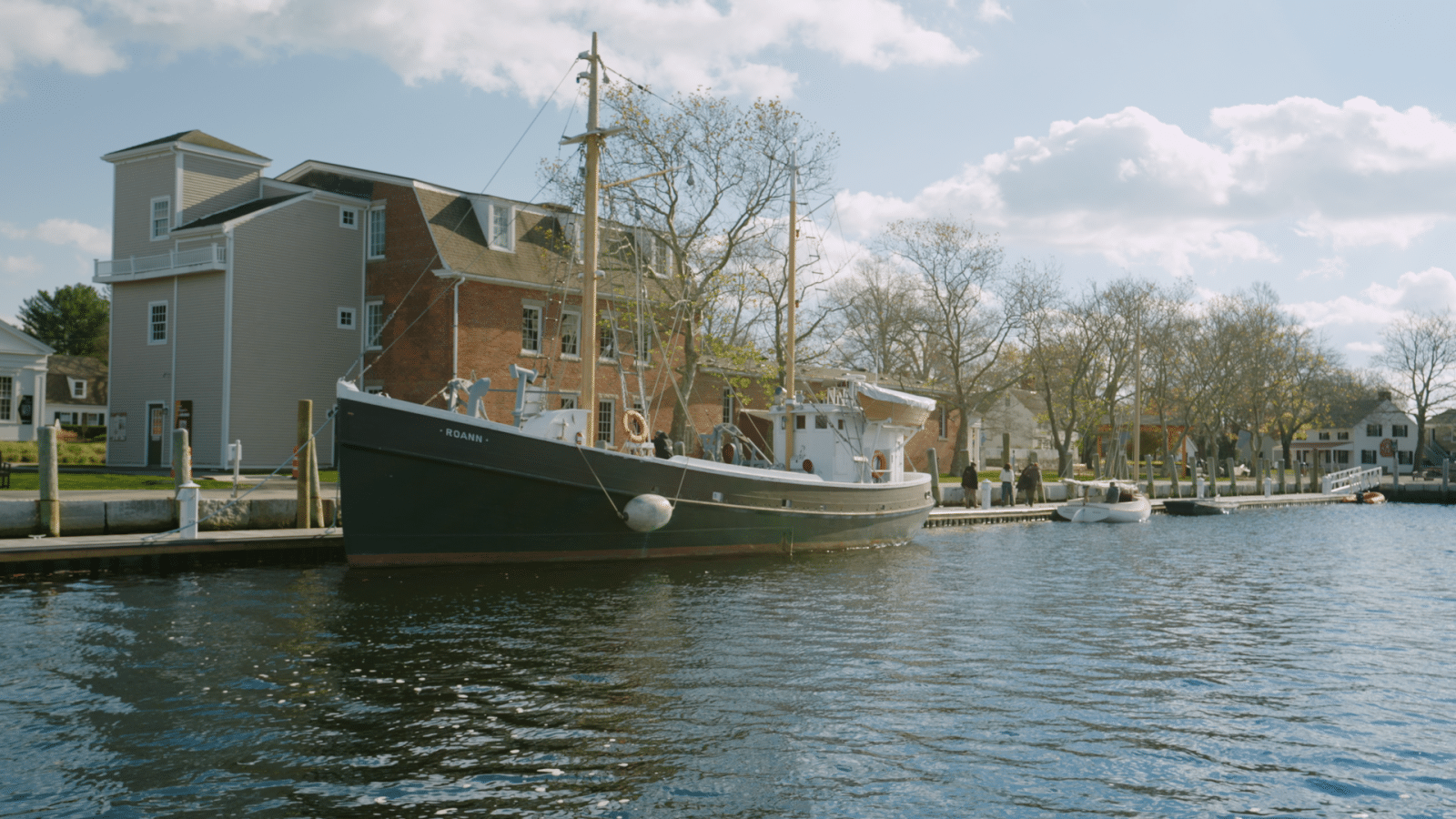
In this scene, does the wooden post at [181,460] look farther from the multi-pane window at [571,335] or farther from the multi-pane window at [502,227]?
the multi-pane window at [502,227]

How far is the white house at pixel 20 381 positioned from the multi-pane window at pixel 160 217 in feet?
30.3

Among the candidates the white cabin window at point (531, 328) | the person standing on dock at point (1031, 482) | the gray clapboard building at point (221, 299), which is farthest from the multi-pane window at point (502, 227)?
the person standing on dock at point (1031, 482)

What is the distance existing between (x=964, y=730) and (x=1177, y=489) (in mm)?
44005

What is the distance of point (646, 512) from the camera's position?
18719mm

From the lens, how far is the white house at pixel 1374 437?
9356 centimetres

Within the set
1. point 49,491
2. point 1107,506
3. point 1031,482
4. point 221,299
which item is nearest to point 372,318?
point 221,299

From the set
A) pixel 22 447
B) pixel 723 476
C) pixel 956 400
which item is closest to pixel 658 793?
pixel 723 476

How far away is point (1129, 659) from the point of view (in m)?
12.3

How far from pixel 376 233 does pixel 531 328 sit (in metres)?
6.30

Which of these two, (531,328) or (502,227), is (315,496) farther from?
(502,227)

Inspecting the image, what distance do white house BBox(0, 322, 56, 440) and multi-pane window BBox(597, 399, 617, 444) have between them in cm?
2216

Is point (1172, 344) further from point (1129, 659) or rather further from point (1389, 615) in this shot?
point (1129, 659)

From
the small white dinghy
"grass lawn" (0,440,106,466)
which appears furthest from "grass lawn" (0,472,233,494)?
the small white dinghy

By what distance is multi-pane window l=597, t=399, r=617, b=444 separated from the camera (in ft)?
121
